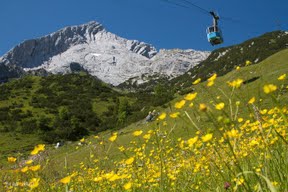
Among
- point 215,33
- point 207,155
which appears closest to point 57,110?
point 215,33

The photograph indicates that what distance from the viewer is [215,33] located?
66.0 feet

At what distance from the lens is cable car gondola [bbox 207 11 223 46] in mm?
20109

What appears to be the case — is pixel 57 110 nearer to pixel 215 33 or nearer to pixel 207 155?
pixel 215 33

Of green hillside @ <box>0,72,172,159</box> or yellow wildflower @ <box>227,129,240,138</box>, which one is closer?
yellow wildflower @ <box>227,129,240,138</box>

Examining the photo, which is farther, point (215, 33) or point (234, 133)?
point (215, 33)

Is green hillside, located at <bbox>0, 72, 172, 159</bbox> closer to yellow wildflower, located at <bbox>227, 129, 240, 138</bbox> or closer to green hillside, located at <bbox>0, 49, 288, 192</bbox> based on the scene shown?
green hillside, located at <bbox>0, 49, 288, 192</bbox>

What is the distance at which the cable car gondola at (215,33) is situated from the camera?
2011 centimetres

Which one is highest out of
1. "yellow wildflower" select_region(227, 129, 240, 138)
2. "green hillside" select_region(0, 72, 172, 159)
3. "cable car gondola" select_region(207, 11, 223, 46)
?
"green hillside" select_region(0, 72, 172, 159)

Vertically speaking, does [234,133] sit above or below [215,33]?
below

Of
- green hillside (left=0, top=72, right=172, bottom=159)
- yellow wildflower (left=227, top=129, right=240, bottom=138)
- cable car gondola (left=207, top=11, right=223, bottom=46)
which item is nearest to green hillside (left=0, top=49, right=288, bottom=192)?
yellow wildflower (left=227, top=129, right=240, bottom=138)

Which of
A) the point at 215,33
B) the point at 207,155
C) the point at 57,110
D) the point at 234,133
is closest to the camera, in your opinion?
the point at 234,133

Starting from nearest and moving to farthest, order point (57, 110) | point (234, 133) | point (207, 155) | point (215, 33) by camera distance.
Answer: point (234, 133), point (207, 155), point (215, 33), point (57, 110)

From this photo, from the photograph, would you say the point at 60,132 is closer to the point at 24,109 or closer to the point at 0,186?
the point at 24,109

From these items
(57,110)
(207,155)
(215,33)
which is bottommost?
(207,155)
